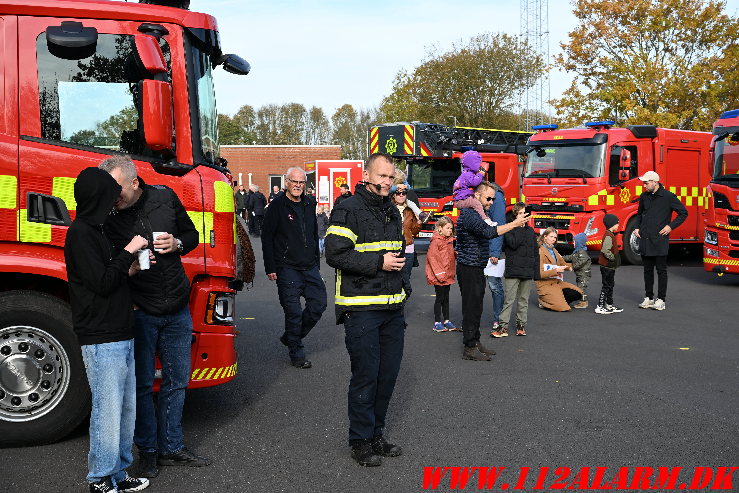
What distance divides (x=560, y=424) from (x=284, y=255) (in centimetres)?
313

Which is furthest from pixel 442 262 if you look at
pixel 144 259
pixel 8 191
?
pixel 144 259

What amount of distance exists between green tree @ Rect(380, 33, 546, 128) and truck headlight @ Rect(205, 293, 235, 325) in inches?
1600

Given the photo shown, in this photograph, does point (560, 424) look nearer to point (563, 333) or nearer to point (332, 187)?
point (563, 333)

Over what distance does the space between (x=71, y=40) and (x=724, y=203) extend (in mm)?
11455

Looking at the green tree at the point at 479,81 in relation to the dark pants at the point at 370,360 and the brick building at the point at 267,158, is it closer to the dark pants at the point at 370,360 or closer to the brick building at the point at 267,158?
the brick building at the point at 267,158

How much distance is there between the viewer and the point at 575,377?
712 centimetres

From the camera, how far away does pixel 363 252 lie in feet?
16.0

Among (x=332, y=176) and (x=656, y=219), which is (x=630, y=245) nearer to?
(x=656, y=219)

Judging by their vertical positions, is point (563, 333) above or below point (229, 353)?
below

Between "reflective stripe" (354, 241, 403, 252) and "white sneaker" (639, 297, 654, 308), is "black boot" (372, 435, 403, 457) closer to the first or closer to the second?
"reflective stripe" (354, 241, 403, 252)

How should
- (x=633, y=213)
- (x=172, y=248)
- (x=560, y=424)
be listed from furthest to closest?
(x=633, y=213) < (x=560, y=424) < (x=172, y=248)

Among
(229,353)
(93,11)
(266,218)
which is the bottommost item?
(229,353)

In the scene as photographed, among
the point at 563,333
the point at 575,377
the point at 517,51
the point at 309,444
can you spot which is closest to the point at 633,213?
the point at 563,333

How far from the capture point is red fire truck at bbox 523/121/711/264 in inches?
664
